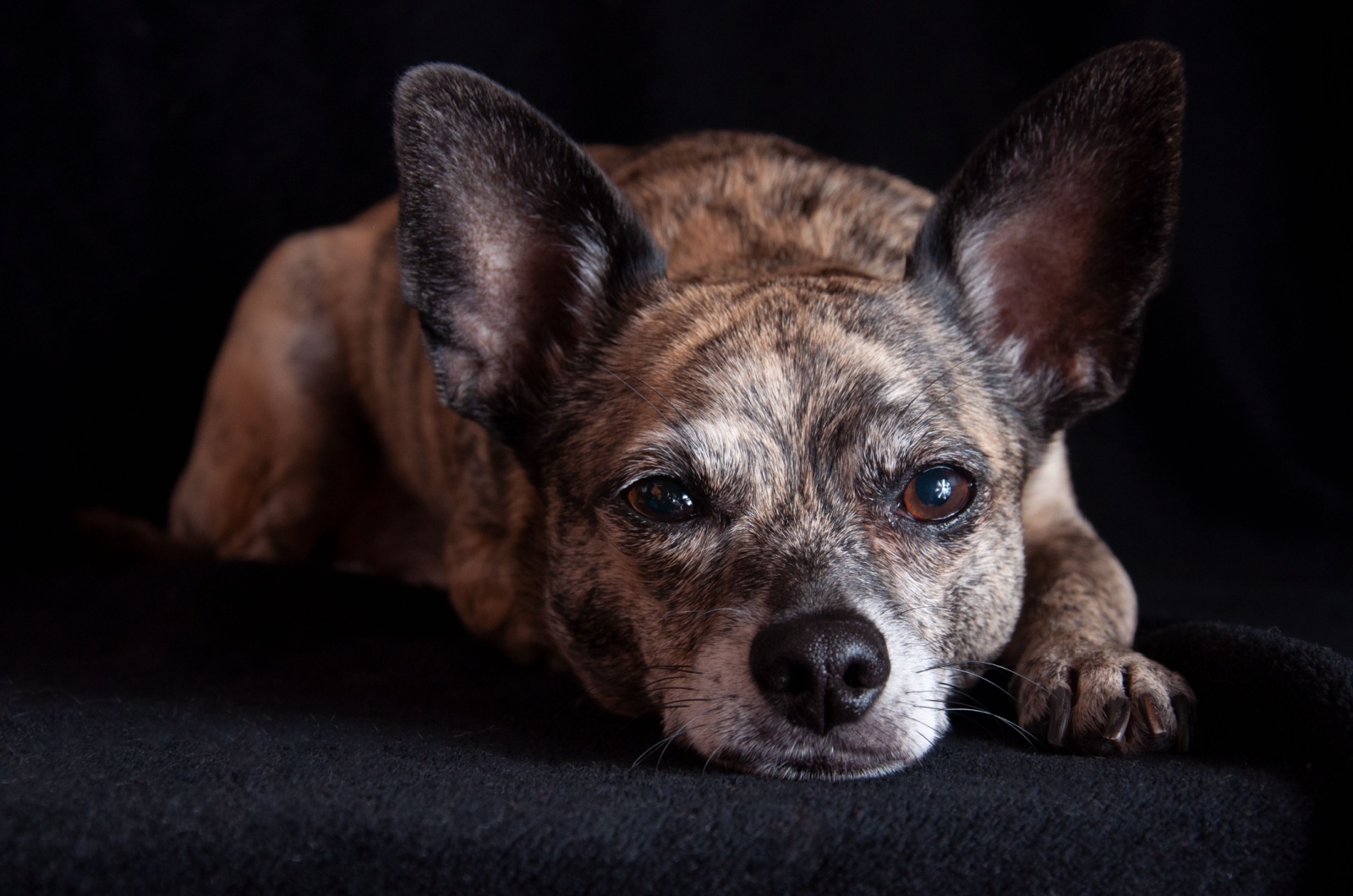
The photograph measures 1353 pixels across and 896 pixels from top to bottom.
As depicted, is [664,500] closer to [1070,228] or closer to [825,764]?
[825,764]

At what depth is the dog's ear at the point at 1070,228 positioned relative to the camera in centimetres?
224

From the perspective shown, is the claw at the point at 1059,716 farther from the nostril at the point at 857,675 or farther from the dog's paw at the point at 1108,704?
the nostril at the point at 857,675

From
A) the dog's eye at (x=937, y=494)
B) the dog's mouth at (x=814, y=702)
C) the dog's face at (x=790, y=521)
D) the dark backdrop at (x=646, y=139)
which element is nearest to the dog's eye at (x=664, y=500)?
the dog's face at (x=790, y=521)

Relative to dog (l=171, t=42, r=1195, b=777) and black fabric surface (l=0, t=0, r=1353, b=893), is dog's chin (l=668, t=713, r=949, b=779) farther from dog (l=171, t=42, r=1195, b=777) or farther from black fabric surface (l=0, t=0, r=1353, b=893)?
black fabric surface (l=0, t=0, r=1353, b=893)

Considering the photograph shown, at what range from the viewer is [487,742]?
7.09ft

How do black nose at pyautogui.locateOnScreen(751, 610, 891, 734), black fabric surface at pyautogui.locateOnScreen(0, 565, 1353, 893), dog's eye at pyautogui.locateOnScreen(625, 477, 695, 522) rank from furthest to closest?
1. dog's eye at pyautogui.locateOnScreen(625, 477, 695, 522)
2. black nose at pyautogui.locateOnScreen(751, 610, 891, 734)
3. black fabric surface at pyautogui.locateOnScreen(0, 565, 1353, 893)

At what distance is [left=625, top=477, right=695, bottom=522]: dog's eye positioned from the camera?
220 centimetres

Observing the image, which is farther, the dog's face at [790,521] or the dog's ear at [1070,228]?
the dog's ear at [1070,228]

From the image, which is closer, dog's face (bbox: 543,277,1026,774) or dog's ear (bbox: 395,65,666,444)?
dog's face (bbox: 543,277,1026,774)

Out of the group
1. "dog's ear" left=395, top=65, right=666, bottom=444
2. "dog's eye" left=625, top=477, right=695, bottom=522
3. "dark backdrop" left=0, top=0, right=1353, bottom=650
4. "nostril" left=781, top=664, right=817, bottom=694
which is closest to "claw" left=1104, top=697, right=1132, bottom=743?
"nostril" left=781, top=664, right=817, bottom=694

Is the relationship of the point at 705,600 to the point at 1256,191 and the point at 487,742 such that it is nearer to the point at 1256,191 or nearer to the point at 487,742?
the point at 487,742

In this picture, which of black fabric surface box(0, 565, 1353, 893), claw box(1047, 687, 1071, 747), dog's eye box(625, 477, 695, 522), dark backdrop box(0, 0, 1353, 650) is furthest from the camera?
dark backdrop box(0, 0, 1353, 650)

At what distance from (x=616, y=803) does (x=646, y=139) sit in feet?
10.3

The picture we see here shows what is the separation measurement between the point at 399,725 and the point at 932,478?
1.13 meters
